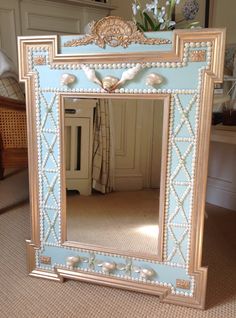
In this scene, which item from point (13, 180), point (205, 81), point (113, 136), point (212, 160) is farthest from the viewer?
point (13, 180)

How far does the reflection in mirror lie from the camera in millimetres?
1034

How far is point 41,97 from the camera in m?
1.03

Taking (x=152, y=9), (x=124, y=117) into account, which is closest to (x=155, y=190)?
(x=124, y=117)

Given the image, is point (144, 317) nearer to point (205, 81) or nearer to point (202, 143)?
point (202, 143)

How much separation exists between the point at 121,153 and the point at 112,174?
0.29ft

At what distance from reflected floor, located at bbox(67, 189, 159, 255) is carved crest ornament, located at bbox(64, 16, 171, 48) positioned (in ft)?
1.57

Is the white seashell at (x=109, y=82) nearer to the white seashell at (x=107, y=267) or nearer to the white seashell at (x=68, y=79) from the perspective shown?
the white seashell at (x=68, y=79)

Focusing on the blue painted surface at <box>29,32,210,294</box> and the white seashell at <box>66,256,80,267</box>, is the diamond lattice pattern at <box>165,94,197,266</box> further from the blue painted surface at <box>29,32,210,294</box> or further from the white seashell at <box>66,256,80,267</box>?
the white seashell at <box>66,256,80,267</box>

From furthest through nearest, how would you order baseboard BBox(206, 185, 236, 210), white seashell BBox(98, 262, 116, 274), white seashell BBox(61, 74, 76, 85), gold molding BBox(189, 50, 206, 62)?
baseboard BBox(206, 185, 236, 210), white seashell BBox(98, 262, 116, 274), white seashell BBox(61, 74, 76, 85), gold molding BBox(189, 50, 206, 62)

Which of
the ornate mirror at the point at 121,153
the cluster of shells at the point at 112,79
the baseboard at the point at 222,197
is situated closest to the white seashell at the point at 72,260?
the ornate mirror at the point at 121,153

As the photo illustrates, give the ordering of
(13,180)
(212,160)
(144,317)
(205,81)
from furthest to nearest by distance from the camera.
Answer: (13,180) → (212,160) → (144,317) → (205,81)

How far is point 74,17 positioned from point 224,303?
1.87 meters

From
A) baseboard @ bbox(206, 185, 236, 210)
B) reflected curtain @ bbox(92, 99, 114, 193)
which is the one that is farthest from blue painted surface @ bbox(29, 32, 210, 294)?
baseboard @ bbox(206, 185, 236, 210)

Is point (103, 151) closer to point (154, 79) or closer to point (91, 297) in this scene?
point (154, 79)
